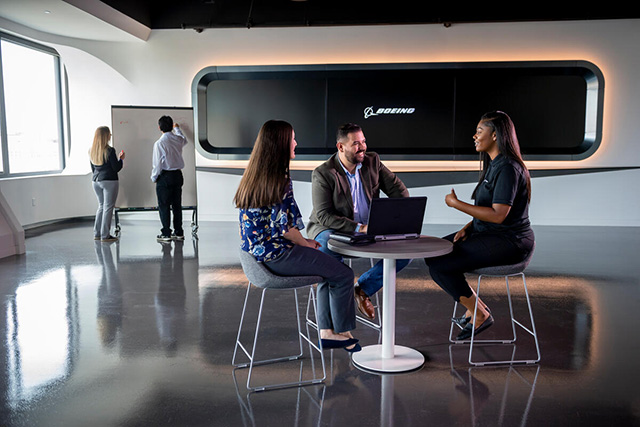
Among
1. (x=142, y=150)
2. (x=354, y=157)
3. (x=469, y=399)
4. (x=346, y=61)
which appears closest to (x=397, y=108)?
(x=346, y=61)

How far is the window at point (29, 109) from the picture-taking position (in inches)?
301

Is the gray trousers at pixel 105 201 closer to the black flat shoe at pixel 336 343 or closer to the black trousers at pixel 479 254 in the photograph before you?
the black flat shoe at pixel 336 343

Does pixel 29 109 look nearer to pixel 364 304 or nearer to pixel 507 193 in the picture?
pixel 364 304

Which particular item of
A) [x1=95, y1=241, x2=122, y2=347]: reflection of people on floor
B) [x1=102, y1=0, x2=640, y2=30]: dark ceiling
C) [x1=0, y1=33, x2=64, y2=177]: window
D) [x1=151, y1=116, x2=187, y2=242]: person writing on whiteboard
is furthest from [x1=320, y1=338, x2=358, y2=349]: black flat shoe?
[x1=0, y1=33, x2=64, y2=177]: window

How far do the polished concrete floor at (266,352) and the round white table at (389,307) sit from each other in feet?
0.28

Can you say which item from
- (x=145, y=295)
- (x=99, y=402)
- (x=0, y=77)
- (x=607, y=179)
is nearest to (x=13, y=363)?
(x=99, y=402)

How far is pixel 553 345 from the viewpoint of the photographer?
334 cm

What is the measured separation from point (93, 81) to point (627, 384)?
26.4 feet

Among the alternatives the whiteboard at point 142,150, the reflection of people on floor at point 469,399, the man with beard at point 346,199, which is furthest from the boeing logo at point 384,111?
the reflection of people on floor at point 469,399

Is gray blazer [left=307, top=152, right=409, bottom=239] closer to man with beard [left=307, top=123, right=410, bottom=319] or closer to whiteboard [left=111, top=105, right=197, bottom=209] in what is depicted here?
man with beard [left=307, top=123, right=410, bottom=319]

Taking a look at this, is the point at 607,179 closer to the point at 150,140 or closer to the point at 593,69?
the point at 593,69

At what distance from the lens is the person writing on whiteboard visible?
686 centimetres

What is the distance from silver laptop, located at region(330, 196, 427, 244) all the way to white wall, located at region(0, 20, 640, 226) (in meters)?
5.17

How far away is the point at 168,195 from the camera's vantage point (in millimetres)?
6973
